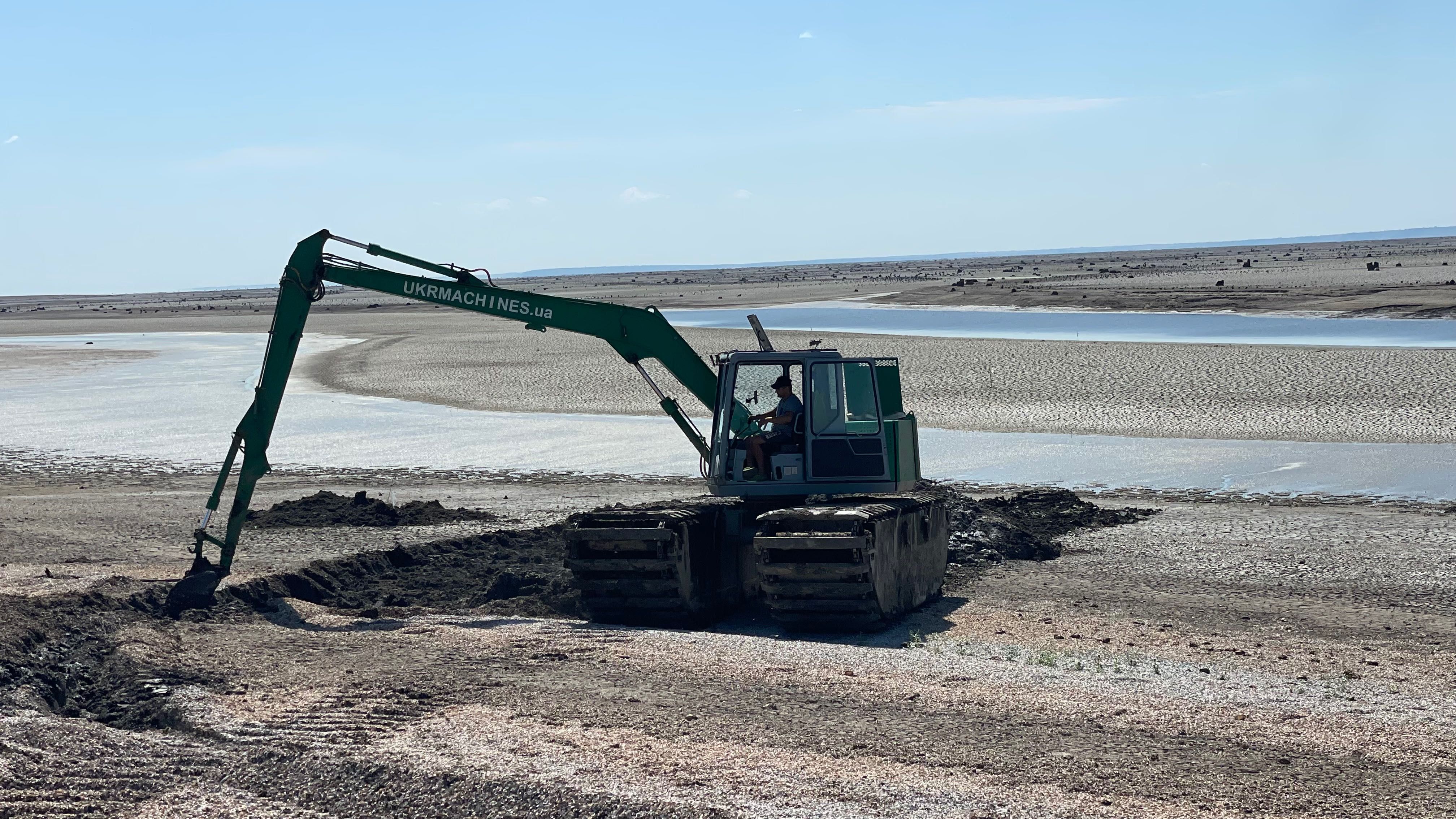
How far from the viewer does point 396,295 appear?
14.8 m

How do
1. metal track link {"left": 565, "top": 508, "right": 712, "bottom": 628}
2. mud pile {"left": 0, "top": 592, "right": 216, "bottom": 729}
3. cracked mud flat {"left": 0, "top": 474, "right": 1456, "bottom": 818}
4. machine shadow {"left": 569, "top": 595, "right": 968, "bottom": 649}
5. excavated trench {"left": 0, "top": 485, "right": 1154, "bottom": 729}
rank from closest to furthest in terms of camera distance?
cracked mud flat {"left": 0, "top": 474, "right": 1456, "bottom": 818}
mud pile {"left": 0, "top": 592, "right": 216, "bottom": 729}
excavated trench {"left": 0, "top": 485, "right": 1154, "bottom": 729}
machine shadow {"left": 569, "top": 595, "right": 968, "bottom": 649}
metal track link {"left": 565, "top": 508, "right": 712, "bottom": 628}

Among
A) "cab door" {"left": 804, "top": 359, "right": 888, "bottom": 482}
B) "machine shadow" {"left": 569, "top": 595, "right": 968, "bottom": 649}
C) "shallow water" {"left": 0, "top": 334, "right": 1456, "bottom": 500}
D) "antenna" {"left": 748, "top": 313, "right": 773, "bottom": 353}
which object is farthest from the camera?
"shallow water" {"left": 0, "top": 334, "right": 1456, "bottom": 500}

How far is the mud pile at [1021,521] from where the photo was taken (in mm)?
17734

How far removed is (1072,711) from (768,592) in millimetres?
3991

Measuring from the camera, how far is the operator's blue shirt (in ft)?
49.6

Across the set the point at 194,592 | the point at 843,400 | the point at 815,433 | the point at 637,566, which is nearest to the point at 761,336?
the point at 843,400

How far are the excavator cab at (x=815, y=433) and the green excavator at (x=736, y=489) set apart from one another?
2 centimetres

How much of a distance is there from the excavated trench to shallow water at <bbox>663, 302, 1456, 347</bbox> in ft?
77.9

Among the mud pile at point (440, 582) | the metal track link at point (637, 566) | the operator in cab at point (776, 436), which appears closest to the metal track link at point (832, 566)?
the metal track link at point (637, 566)

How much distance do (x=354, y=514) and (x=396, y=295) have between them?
242 inches

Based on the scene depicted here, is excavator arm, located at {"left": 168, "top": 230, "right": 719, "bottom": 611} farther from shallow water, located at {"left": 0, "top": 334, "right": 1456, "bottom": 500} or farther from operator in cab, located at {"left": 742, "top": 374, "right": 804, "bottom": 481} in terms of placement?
shallow water, located at {"left": 0, "top": 334, "right": 1456, "bottom": 500}

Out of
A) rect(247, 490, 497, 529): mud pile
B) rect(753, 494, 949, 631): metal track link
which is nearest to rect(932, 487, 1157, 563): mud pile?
rect(753, 494, 949, 631): metal track link

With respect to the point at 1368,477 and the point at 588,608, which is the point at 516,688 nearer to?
the point at 588,608

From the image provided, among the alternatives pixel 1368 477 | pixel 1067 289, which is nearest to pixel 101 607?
pixel 1368 477
